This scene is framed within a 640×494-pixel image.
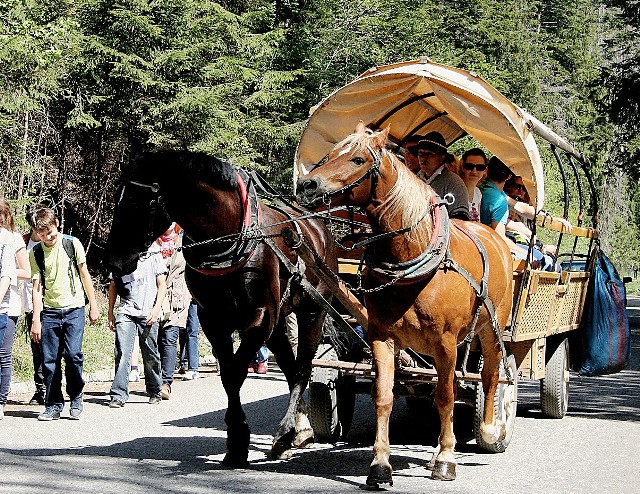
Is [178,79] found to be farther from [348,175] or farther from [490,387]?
[348,175]

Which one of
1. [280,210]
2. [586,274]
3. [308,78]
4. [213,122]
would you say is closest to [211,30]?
[213,122]

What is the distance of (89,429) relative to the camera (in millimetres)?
10039

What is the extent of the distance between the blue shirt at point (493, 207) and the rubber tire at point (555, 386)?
207cm

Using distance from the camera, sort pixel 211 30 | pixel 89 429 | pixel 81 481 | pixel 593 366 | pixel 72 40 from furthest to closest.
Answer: pixel 211 30, pixel 72 40, pixel 593 366, pixel 89 429, pixel 81 481

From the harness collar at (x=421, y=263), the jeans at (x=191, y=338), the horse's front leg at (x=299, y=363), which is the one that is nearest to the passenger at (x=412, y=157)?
the horse's front leg at (x=299, y=363)

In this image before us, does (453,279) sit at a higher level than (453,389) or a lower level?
higher

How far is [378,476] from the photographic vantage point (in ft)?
22.8

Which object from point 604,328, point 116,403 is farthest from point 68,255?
point 604,328

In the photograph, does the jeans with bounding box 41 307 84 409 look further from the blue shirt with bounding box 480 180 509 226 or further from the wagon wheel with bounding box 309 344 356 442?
the blue shirt with bounding box 480 180 509 226

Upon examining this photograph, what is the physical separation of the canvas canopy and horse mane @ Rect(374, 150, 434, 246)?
1.82m

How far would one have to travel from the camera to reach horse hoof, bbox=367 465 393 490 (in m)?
6.96

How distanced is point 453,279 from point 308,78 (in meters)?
26.8

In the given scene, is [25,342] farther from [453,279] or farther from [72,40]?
[453,279]

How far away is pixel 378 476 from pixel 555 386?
4638mm
